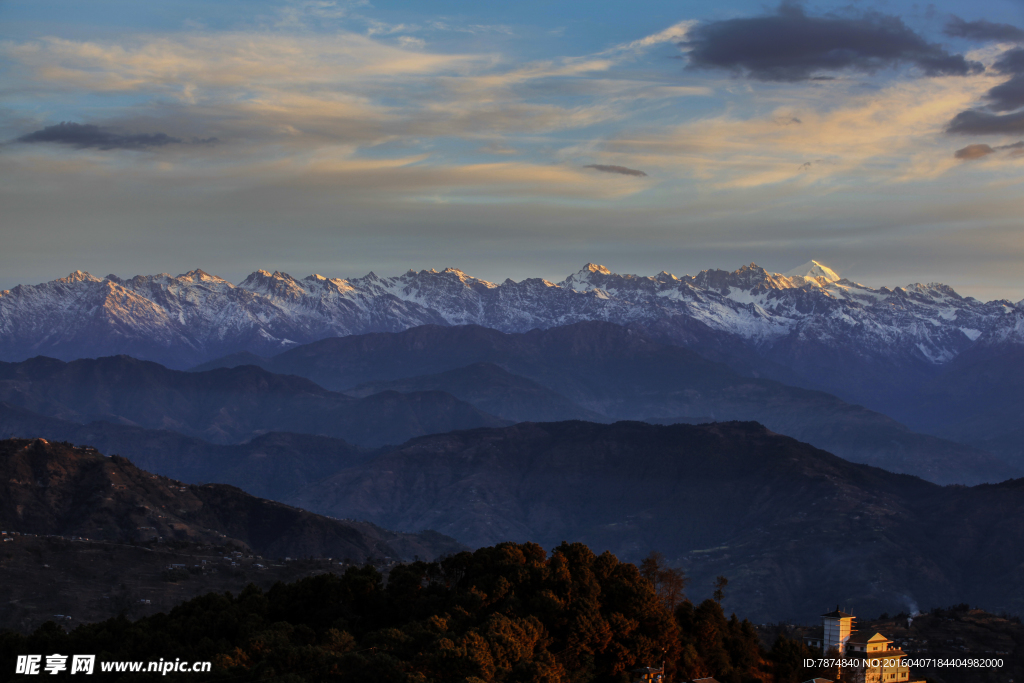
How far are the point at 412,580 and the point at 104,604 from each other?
85618 millimetres

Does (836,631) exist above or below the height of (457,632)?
below

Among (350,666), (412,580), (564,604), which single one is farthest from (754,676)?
(350,666)

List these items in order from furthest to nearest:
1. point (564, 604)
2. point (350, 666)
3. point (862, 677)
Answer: point (862, 677) < point (564, 604) < point (350, 666)

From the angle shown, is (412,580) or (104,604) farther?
(104,604)

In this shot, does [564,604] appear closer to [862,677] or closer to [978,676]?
[862,677]

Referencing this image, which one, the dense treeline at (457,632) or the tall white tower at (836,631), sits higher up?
the dense treeline at (457,632)

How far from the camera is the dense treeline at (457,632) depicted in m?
108

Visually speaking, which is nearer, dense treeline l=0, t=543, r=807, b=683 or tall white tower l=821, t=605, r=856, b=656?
dense treeline l=0, t=543, r=807, b=683

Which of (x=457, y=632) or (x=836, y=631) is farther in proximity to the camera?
(x=836, y=631)

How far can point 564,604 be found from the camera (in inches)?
4897

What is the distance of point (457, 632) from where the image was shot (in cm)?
11638

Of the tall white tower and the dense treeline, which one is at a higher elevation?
the dense treeline

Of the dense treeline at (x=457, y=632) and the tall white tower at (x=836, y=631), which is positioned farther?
the tall white tower at (x=836, y=631)

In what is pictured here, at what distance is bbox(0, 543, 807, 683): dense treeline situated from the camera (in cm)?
10775
